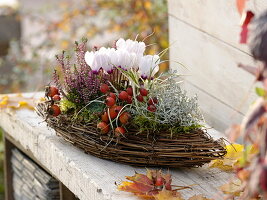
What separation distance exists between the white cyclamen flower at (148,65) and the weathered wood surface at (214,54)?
35cm

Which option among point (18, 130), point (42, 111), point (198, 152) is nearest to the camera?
point (198, 152)

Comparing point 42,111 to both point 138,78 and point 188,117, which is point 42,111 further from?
point 188,117

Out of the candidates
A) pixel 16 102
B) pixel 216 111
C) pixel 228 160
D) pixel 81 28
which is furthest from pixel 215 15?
pixel 81 28

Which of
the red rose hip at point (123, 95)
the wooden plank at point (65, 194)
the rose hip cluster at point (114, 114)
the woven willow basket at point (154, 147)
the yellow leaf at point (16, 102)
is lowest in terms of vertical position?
the wooden plank at point (65, 194)

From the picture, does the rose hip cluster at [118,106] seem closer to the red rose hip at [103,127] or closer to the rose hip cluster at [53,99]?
the red rose hip at [103,127]

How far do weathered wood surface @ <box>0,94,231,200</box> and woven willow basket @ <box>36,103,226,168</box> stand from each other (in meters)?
0.04

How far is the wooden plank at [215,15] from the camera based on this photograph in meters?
2.12

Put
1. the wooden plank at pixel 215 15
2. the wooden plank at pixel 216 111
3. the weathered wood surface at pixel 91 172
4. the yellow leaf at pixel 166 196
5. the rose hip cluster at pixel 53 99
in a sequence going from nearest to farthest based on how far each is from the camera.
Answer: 1. the yellow leaf at pixel 166 196
2. the weathered wood surface at pixel 91 172
3. the rose hip cluster at pixel 53 99
4. the wooden plank at pixel 215 15
5. the wooden plank at pixel 216 111

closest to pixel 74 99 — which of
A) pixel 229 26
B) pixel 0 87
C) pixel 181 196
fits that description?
pixel 181 196

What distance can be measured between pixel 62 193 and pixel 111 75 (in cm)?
55

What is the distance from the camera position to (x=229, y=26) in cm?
218

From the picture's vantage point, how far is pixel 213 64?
7.68 feet

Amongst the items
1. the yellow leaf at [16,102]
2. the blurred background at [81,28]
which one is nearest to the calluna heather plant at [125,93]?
the yellow leaf at [16,102]

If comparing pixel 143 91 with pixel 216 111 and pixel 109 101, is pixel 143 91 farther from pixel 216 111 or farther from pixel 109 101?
pixel 216 111
